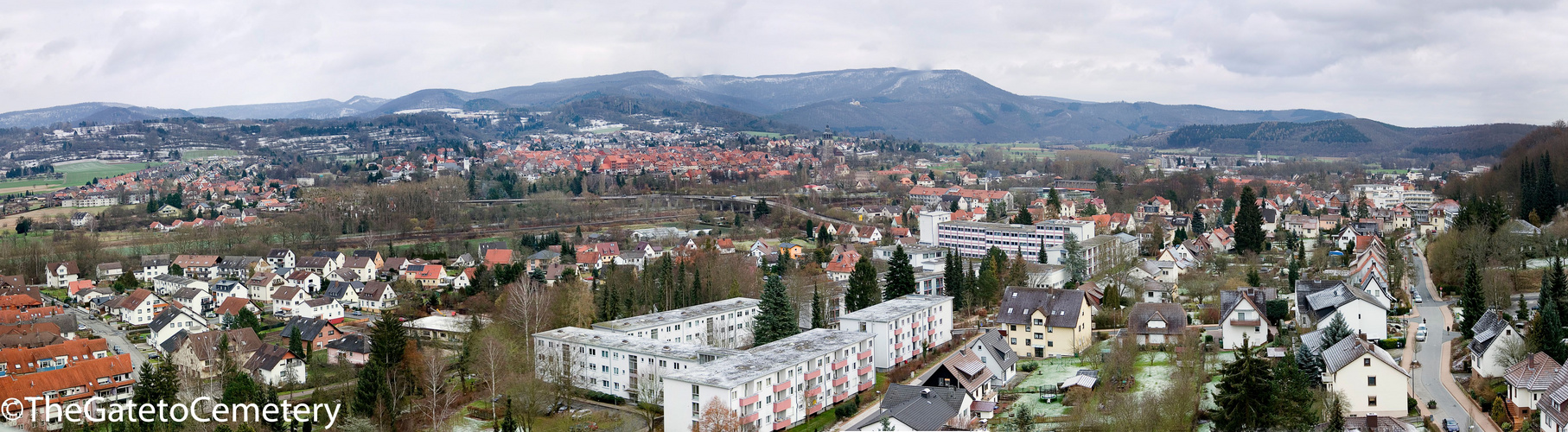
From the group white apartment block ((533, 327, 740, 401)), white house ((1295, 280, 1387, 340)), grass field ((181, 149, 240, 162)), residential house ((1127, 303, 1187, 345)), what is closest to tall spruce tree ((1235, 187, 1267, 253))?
white house ((1295, 280, 1387, 340))

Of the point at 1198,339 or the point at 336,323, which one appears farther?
the point at 336,323

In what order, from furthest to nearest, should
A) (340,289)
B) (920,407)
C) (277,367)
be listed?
(340,289), (277,367), (920,407)

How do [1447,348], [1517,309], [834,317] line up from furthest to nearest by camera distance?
[834,317] → [1517,309] → [1447,348]


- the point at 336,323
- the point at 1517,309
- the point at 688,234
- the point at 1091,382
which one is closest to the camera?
the point at 1091,382

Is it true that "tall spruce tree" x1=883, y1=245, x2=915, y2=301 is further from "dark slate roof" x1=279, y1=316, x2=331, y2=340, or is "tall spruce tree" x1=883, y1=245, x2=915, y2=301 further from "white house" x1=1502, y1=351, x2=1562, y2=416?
"dark slate roof" x1=279, y1=316, x2=331, y2=340

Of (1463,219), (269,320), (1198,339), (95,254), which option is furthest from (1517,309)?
(95,254)

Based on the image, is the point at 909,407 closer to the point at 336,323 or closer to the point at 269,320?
the point at 336,323

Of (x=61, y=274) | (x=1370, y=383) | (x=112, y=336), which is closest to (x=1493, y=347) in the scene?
(x=1370, y=383)

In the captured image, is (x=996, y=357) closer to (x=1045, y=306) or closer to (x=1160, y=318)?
(x=1045, y=306)
